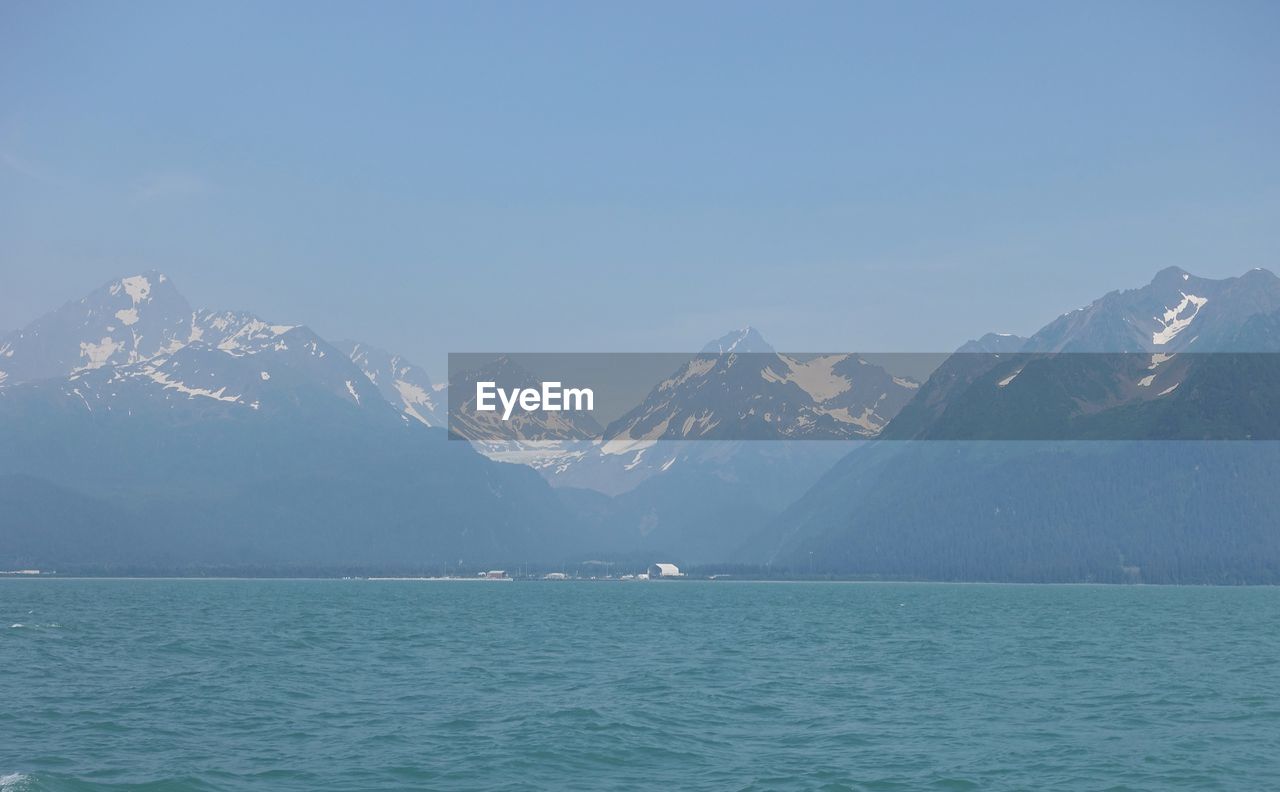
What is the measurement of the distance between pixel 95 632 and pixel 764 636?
2735 inches

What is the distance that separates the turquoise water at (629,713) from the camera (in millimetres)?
57156

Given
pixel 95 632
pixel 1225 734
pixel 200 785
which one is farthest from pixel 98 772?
→ pixel 95 632

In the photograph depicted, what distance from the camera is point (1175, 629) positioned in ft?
534

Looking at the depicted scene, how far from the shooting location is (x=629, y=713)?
74.8m

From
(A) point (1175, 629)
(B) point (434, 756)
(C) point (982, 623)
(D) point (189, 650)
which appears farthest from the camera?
(C) point (982, 623)

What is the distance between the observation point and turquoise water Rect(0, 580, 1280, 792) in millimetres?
57156

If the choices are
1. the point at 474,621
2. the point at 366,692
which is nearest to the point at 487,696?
the point at 366,692

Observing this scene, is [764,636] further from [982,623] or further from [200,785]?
[200,785]

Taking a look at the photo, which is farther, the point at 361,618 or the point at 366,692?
the point at 361,618

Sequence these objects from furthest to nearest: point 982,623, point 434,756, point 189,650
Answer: point 982,623 → point 189,650 → point 434,756

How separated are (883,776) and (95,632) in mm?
103821

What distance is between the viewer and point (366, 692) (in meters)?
84.3

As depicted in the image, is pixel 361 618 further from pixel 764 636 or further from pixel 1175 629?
pixel 1175 629

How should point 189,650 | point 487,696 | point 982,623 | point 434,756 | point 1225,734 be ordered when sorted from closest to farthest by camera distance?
point 434,756 → point 1225,734 → point 487,696 → point 189,650 → point 982,623
